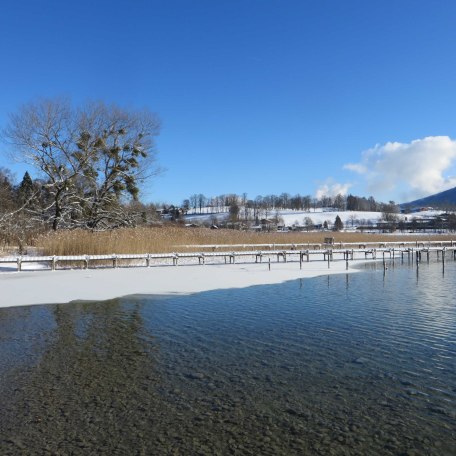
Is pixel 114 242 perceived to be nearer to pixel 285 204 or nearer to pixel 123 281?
pixel 123 281

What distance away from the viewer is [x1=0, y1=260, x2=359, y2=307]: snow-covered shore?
1106 centimetres

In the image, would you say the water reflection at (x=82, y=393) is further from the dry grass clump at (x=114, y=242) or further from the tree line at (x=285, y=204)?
the tree line at (x=285, y=204)

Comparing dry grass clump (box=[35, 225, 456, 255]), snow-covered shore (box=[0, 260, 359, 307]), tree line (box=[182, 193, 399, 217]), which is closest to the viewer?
snow-covered shore (box=[0, 260, 359, 307])

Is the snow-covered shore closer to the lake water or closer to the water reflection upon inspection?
the lake water

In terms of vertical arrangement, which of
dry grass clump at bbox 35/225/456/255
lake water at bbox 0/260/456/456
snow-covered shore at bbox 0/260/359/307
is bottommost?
lake water at bbox 0/260/456/456

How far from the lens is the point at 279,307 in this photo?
9.80m

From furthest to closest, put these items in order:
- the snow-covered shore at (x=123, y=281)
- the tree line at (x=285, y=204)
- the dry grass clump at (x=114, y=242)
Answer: the tree line at (x=285, y=204) < the dry grass clump at (x=114, y=242) < the snow-covered shore at (x=123, y=281)

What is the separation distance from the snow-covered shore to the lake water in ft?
6.13

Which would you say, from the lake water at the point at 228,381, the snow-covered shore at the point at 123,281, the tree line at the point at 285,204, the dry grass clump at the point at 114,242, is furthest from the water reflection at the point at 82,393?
the tree line at the point at 285,204

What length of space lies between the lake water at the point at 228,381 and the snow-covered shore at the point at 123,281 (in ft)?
6.13

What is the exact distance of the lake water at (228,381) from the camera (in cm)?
370

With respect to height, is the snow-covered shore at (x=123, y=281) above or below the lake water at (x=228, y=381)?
above

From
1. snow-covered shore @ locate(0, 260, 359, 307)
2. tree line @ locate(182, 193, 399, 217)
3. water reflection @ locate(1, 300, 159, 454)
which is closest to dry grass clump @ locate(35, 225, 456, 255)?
snow-covered shore @ locate(0, 260, 359, 307)

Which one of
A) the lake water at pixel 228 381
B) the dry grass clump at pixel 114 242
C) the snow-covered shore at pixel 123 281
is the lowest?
the lake water at pixel 228 381
